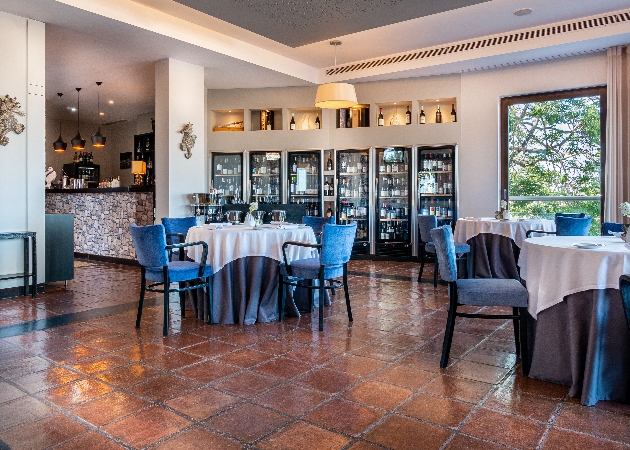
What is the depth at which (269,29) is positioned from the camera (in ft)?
19.2

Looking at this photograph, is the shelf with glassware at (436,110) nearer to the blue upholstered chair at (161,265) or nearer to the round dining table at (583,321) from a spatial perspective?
the blue upholstered chair at (161,265)

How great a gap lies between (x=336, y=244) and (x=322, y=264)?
0.21 metres

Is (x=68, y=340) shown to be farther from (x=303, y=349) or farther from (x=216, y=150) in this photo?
(x=216, y=150)

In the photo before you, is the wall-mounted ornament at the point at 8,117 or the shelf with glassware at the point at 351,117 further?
the shelf with glassware at the point at 351,117

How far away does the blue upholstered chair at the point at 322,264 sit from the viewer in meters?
4.10

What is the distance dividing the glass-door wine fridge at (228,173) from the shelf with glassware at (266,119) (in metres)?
0.75

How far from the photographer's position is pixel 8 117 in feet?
18.5

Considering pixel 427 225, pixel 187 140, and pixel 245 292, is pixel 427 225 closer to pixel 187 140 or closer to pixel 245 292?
pixel 245 292

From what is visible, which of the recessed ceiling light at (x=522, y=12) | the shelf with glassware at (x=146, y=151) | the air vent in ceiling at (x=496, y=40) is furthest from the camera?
the shelf with glassware at (x=146, y=151)

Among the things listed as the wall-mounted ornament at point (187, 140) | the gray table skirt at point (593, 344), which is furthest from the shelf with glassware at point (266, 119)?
the gray table skirt at point (593, 344)

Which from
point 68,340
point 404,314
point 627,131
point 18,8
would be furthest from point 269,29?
point 627,131

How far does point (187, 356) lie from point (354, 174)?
251 inches

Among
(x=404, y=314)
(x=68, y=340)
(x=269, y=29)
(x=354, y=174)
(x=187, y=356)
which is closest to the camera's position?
(x=187, y=356)

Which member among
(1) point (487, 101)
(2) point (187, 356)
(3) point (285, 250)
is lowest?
(2) point (187, 356)
